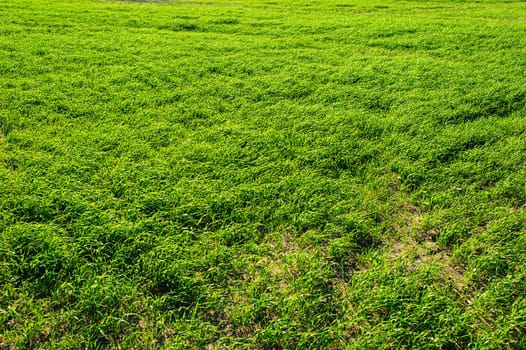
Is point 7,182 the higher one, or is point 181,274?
point 7,182

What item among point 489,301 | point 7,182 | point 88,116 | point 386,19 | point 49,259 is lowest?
point 489,301

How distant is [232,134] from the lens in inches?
229

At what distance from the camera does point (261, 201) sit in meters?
4.46

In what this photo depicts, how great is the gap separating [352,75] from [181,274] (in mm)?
6348

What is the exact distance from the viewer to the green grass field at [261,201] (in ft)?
10.3

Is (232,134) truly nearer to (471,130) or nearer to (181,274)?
(181,274)

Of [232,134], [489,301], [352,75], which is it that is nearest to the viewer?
[489,301]

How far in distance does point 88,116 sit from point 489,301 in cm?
629

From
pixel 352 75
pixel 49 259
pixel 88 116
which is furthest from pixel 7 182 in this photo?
pixel 352 75

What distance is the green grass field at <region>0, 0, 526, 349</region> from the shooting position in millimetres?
3125

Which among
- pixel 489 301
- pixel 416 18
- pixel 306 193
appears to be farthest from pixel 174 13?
pixel 489 301

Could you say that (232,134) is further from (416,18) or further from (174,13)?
(416,18)

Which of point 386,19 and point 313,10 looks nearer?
point 386,19

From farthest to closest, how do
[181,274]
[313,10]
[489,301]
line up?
[313,10] < [181,274] < [489,301]
